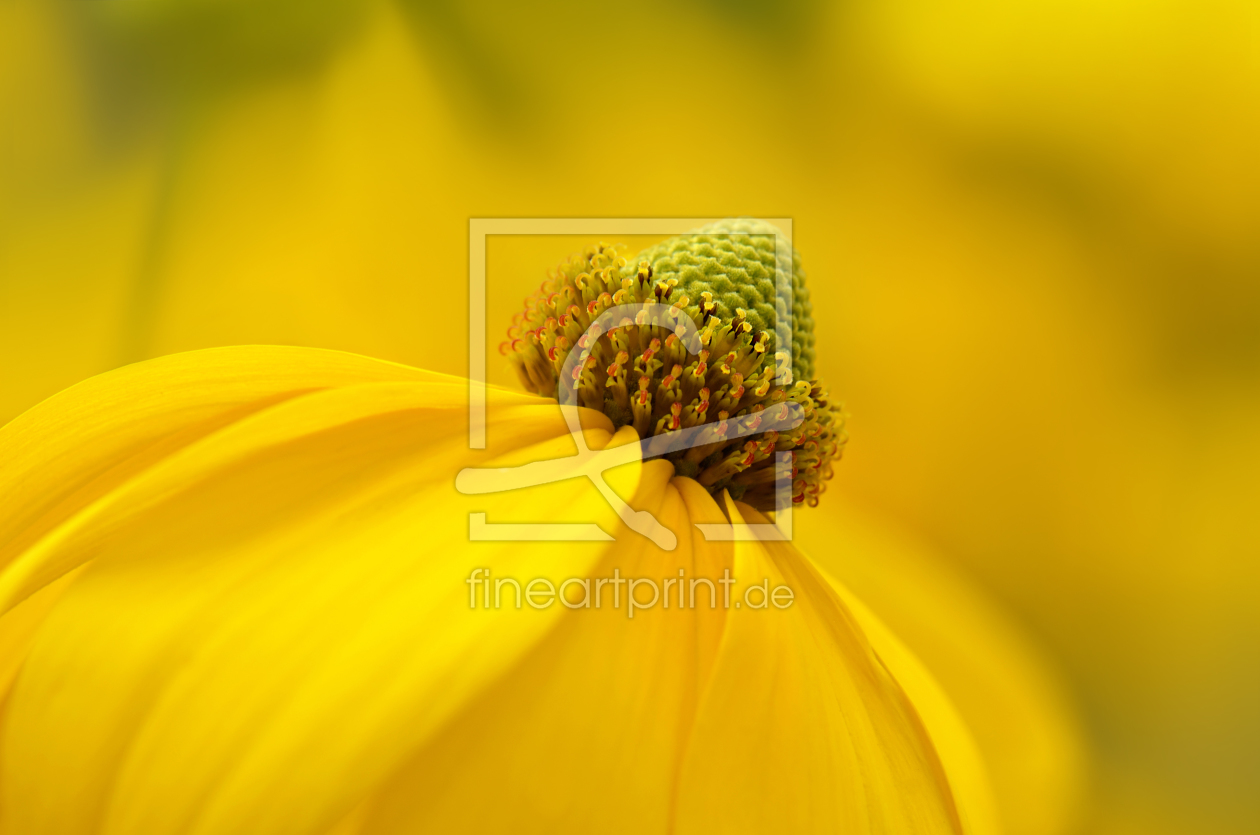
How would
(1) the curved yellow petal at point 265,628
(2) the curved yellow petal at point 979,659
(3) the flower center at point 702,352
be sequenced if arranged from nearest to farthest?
(1) the curved yellow petal at point 265,628 < (3) the flower center at point 702,352 < (2) the curved yellow petal at point 979,659

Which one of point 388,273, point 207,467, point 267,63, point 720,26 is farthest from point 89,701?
point 720,26

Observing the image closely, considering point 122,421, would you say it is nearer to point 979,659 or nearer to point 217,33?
point 217,33

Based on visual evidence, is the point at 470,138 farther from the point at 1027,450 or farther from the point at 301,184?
the point at 1027,450

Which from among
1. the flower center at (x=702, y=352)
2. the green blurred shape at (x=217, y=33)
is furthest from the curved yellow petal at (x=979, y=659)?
the green blurred shape at (x=217, y=33)

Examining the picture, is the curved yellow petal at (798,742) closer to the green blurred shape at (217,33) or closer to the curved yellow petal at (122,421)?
the curved yellow petal at (122,421)

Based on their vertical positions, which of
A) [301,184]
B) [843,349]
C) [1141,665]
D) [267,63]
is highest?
[267,63]
